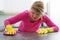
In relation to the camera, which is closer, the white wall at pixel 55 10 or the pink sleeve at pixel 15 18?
the pink sleeve at pixel 15 18

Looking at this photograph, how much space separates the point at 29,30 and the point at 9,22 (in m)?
0.30

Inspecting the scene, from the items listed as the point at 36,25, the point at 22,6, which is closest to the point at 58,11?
the point at 22,6

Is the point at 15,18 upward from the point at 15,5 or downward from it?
downward

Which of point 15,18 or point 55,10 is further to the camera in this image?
point 55,10

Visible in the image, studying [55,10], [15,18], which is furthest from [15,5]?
[15,18]

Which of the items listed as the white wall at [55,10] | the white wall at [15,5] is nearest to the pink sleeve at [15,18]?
the white wall at [15,5]

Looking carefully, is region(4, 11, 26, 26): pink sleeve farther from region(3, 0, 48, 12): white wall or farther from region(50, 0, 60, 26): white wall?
region(50, 0, 60, 26): white wall

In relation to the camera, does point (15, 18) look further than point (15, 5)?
No

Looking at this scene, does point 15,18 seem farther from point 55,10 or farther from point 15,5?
point 55,10

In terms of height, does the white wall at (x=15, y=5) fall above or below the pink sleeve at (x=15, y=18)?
above

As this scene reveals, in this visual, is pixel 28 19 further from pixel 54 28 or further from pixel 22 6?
pixel 22 6

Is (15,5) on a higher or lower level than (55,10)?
higher

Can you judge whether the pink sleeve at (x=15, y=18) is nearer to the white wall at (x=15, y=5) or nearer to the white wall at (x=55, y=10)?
the white wall at (x=15, y=5)

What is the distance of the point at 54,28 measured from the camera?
206cm
